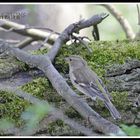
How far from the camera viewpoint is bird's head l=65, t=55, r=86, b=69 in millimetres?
4176

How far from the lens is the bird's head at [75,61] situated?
418cm

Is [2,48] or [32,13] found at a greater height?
[2,48]

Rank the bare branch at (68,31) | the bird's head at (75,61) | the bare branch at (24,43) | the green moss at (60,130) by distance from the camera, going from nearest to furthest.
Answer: the green moss at (60,130) < the bird's head at (75,61) < the bare branch at (68,31) < the bare branch at (24,43)

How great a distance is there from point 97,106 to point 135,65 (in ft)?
2.00

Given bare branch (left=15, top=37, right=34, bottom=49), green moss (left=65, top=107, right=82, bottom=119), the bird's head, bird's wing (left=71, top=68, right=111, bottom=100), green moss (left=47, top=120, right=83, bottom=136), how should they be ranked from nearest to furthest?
green moss (left=47, top=120, right=83, bottom=136)
green moss (left=65, top=107, right=82, bottom=119)
bird's wing (left=71, top=68, right=111, bottom=100)
the bird's head
bare branch (left=15, top=37, right=34, bottom=49)

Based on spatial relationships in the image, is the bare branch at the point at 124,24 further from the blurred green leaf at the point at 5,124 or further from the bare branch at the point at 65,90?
the blurred green leaf at the point at 5,124

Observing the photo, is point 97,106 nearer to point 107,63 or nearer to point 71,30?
point 107,63

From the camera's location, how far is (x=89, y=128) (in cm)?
349

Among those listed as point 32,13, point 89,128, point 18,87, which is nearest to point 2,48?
point 18,87

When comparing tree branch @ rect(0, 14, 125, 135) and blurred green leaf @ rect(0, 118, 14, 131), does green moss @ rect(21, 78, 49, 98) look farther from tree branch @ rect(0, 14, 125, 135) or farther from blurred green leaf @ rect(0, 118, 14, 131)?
blurred green leaf @ rect(0, 118, 14, 131)

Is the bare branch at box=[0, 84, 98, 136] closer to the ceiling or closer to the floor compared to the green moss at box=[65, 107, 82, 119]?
closer to the ceiling

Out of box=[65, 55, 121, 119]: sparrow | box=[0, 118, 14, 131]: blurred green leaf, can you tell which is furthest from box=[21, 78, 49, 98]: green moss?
box=[0, 118, 14, 131]: blurred green leaf

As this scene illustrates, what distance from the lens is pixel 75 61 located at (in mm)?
4215

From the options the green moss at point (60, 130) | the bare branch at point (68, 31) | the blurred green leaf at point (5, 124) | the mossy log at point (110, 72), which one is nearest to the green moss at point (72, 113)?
the mossy log at point (110, 72)
